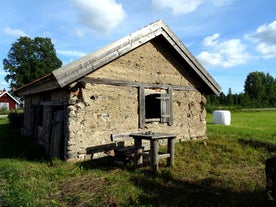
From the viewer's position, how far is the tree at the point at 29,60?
4913 centimetres

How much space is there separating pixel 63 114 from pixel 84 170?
2069 millimetres

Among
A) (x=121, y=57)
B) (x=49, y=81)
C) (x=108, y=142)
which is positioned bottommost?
(x=108, y=142)

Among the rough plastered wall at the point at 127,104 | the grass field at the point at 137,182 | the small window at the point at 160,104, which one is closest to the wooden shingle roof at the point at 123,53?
the rough plastered wall at the point at 127,104

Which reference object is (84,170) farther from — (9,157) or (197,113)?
(197,113)

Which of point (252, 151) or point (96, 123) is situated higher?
point (96, 123)

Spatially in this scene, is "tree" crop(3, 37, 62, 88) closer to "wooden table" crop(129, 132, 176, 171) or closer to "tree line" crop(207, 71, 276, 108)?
"tree line" crop(207, 71, 276, 108)

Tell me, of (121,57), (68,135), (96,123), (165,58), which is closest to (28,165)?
(68,135)

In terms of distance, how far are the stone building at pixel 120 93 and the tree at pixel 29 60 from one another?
40.1m

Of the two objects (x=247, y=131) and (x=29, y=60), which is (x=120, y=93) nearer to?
(x=247, y=131)

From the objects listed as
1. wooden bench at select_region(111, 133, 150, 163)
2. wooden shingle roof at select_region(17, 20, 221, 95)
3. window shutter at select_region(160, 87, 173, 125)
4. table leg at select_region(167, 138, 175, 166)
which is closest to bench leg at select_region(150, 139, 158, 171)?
wooden bench at select_region(111, 133, 150, 163)

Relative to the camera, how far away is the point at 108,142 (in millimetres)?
8664

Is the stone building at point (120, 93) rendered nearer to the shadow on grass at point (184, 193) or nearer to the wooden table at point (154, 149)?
the wooden table at point (154, 149)

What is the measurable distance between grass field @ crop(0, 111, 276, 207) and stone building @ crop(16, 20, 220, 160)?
0.91 m

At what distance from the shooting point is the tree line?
2149 inches
